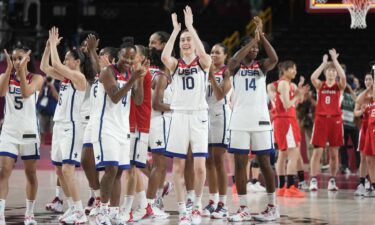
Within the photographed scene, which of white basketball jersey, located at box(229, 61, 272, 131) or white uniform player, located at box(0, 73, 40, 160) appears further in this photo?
white basketball jersey, located at box(229, 61, 272, 131)

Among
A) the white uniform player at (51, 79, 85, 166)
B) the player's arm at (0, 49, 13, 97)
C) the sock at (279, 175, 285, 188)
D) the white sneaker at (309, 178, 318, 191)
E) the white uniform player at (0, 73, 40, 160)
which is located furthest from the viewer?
the white sneaker at (309, 178, 318, 191)

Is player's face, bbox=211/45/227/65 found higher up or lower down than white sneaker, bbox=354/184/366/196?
higher up

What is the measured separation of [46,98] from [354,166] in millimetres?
7490

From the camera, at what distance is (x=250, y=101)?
10.9m

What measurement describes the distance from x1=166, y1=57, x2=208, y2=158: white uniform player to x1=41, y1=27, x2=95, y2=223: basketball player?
116 cm

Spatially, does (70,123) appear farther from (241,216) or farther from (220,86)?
(241,216)

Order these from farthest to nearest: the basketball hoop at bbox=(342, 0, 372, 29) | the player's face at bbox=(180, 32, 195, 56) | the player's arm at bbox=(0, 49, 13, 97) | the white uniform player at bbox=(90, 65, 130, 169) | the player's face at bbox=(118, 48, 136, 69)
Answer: the basketball hoop at bbox=(342, 0, 372, 29), the player's face at bbox=(180, 32, 195, 56), the player's arm at bbox=(0, 49, 13, 97), the player's face at bbox=(118, 48, 136, 69), the white uniform player at bbox=(90, 65, 130, 169)

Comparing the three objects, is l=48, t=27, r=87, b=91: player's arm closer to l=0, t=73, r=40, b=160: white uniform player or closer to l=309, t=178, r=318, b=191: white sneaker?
l=0, t=73, r=40, b=160: white uniform player

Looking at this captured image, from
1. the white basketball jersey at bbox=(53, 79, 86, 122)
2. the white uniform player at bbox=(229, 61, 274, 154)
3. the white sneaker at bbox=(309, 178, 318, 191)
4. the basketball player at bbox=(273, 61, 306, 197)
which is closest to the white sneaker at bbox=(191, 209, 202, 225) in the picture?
the white uniform player at bbox=(229, 61, 274, 154)

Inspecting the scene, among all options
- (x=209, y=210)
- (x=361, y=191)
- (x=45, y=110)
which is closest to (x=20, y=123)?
(x=209, y=210)

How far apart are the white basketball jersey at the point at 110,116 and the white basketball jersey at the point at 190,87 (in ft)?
2.81

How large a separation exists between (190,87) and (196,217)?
1551mm

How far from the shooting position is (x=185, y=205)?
10336 mm

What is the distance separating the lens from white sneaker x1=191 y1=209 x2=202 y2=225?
10250mm
